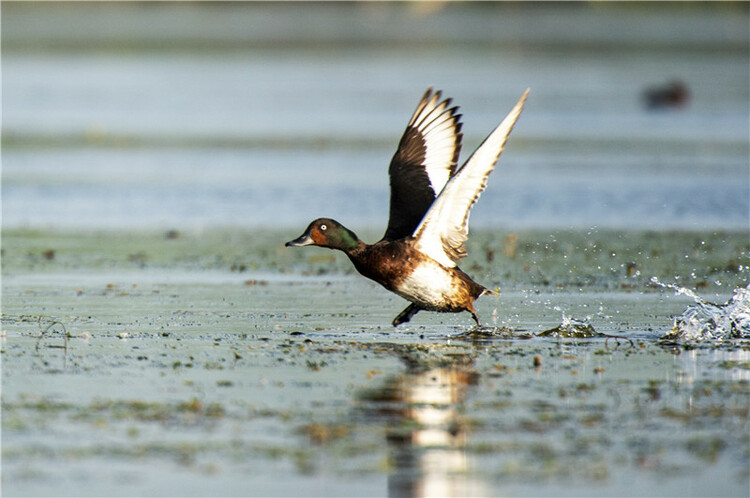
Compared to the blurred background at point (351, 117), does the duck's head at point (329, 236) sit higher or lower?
lower

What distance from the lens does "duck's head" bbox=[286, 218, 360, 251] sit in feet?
32.7

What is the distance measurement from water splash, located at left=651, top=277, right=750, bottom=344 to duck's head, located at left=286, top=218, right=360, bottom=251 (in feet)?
7.95

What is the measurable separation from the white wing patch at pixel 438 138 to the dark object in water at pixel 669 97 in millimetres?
22653

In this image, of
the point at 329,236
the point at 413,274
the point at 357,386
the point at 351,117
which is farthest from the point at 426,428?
the point at 351,117

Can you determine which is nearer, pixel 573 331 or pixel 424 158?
pixel 573 331

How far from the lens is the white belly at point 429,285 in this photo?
9.72 m

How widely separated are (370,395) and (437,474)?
64.2 inches

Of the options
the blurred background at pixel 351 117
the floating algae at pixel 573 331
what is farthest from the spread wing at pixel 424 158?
the blurred background at pixel 351 117

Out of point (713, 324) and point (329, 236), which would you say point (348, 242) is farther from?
point (713, 324)

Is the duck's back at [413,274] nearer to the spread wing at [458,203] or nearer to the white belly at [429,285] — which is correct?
the white belly at [429,285]

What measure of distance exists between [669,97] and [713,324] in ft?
78.7

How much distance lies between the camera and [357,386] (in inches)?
310

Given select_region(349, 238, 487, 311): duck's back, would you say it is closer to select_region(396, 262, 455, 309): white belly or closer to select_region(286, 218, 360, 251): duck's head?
select_region(396, 262, 455, 309): white belly

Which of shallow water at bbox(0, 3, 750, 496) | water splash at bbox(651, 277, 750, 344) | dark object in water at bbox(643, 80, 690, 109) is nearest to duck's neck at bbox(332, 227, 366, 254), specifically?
shallow water at bbox(0, 3, 750, 496)
